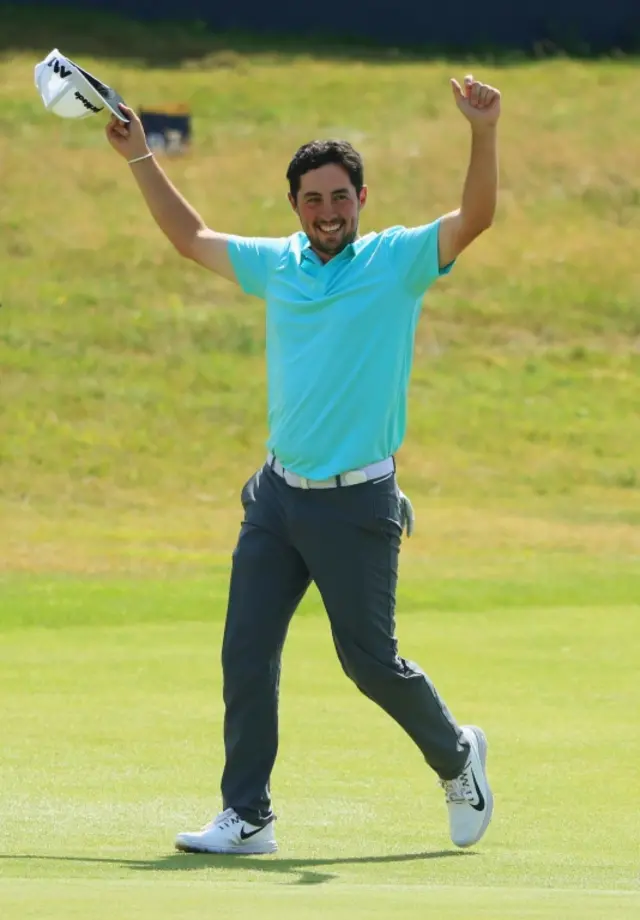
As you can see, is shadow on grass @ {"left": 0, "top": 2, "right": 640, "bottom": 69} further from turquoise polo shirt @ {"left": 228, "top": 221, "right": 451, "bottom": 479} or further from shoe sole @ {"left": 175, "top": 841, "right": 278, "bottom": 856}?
shoe sole @ {"left": 175, "top": 841, "right": 278, "bottom": 856}

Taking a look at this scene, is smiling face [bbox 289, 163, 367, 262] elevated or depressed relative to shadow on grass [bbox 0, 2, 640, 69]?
depressed

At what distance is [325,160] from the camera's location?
5.15 m

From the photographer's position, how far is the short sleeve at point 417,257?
199 inches

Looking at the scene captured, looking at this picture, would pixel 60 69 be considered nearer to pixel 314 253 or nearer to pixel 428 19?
pixel 314 253

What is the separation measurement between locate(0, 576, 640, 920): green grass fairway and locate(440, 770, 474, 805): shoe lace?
0.12m

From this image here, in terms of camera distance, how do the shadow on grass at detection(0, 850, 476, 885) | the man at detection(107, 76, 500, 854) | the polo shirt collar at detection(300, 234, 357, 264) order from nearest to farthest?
the shadow on grass at detection(0, 850, 476, 885) < the man at detection(107, 76, 500, 854) < the polo shirt collar at detection(300, 234, 357, 264)

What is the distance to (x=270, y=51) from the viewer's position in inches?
1220

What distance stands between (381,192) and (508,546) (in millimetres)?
11586

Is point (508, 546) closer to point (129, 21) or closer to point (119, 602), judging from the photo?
point (119, 602)

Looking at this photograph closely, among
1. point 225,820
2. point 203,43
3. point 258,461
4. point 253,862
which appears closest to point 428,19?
point 203,43

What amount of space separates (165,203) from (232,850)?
1759mm

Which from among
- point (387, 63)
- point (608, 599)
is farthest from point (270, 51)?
point (608, 599)

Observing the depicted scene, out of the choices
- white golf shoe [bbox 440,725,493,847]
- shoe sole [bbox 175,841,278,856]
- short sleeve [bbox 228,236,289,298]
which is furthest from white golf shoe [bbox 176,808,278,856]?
short sleeve [bbox 228,236,289,298]

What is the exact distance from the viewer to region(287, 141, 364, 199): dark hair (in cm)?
516
